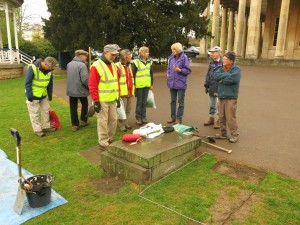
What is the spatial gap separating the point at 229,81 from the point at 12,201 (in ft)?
14.0

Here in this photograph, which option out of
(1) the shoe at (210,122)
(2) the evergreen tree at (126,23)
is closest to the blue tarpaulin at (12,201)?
(1) the shoe at (210,122)

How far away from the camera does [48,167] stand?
4.76 meters

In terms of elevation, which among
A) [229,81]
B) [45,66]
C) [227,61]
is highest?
[227,61]

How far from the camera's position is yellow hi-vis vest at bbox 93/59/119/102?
505 cm

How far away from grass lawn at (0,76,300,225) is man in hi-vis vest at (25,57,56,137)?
1.23 m

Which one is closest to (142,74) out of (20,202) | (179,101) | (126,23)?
(179,101)

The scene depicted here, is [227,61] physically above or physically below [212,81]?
above

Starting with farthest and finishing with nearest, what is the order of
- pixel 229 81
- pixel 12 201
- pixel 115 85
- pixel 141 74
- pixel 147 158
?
pixel 141 74
pixel 229 81
pixel 115 85
pixel 147 158
pixel 12 201

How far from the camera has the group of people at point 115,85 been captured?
516 centimetres

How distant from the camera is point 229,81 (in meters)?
5.48

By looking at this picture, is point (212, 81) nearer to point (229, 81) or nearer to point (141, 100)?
point (229, 81)

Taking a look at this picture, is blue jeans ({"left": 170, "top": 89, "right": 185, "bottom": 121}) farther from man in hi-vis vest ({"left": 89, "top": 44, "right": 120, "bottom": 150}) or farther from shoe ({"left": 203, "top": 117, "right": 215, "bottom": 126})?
man in hi-vis vest ({"left": 89, "top": 44, "right": 120, "bottom": 150})

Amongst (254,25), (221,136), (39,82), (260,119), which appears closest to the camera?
(221,136)

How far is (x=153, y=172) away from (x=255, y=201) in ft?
4.75
